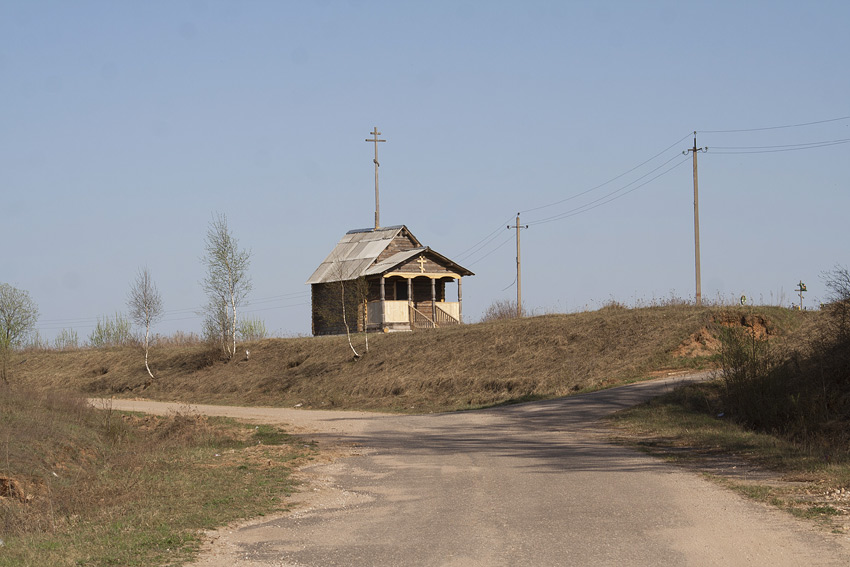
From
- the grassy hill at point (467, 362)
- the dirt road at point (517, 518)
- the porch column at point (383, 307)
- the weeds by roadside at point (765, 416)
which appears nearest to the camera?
the dirt road at point (517, 518)

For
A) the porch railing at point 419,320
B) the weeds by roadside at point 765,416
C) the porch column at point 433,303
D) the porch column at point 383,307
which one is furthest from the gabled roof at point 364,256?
the weeds by roadside at point 765,416

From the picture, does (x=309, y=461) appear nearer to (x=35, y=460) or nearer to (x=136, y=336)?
(x=35, y=460)

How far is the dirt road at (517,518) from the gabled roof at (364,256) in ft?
107

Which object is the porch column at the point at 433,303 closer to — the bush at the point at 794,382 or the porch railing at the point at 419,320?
the porch railing at the point at 419,320

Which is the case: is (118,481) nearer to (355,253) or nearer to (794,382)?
(794,382)

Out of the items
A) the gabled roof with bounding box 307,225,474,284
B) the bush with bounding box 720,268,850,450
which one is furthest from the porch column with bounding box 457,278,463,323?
the bush with bounding box 720,268,850,450

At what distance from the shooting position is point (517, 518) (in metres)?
9.60

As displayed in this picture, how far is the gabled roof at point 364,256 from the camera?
161ft

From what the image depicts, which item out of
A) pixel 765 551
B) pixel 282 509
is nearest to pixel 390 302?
pixel 282 509

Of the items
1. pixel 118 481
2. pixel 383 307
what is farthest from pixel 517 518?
pixel 383 307

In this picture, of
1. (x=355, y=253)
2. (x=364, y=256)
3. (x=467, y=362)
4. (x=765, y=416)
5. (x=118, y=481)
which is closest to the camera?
(x=118, y=481)

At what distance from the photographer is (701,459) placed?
1420 centimetres

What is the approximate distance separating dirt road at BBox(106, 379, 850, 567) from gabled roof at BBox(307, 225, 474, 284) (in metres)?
32.5

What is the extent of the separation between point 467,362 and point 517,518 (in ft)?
84.2
